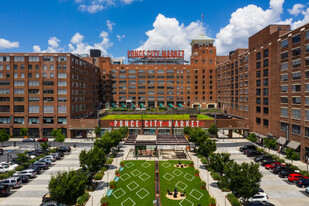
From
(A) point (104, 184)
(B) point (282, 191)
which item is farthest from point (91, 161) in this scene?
(B) point (282, 191)

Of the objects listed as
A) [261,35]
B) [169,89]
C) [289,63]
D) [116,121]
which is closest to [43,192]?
[116,121]

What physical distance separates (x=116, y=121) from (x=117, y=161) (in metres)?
26.5

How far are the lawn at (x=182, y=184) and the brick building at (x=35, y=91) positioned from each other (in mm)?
50925

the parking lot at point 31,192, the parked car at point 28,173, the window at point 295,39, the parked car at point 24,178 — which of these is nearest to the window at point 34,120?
the parking lot at point 31,192

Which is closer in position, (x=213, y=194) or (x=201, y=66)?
(x=213, y=194)

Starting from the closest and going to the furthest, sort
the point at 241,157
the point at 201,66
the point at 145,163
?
the point at 145,163 < the point at 241,157 < the point at 201,66

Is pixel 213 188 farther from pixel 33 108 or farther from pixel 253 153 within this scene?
pixel 33 108

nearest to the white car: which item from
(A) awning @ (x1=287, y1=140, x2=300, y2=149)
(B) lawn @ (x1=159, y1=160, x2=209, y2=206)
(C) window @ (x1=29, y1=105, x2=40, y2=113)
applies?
(B) lawn @ (x1=159, y1=160, x2=209, y2=206)

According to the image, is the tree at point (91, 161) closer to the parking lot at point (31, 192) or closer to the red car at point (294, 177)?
the parking lot at point (31, 192)

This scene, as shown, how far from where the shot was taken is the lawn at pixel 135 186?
30.8 metres

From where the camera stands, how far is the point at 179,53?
140m

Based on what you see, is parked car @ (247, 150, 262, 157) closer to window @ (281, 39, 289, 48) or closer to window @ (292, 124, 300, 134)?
window @ (292, 124, 300, 134)

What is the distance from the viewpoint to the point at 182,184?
36.5m

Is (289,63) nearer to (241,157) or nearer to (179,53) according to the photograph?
(241,157)
